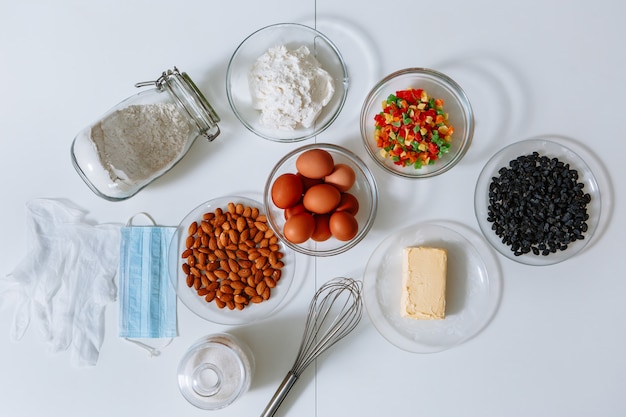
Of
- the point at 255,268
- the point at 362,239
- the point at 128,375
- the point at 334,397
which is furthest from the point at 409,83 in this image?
→ the point at 128,375

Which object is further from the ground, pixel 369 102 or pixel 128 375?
pixel 369 102

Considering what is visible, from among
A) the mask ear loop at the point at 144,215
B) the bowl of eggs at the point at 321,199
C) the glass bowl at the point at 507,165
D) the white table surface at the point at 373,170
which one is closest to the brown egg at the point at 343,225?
the bowl of eggs at the point at 321,199

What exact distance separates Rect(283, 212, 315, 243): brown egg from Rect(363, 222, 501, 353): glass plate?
19 centimetres

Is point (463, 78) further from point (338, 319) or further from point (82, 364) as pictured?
point (82, 364)

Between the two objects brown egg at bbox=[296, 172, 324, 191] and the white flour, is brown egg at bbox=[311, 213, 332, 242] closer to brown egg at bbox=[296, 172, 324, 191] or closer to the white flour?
brown egg at bbox=[296, 172, 324, 191]

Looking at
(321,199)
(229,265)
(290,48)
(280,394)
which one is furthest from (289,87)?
(280,394)

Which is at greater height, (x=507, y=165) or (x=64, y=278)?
(x=507, y=165)

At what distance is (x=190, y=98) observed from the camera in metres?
0.93

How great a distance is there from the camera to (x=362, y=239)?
965mm

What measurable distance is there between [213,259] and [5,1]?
74cm

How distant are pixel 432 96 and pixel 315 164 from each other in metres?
0.33

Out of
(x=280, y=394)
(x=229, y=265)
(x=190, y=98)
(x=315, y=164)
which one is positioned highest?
(x=190, y=98)

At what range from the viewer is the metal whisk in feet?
3.26

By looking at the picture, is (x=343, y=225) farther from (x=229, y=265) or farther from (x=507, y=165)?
(x=507, y=165)
